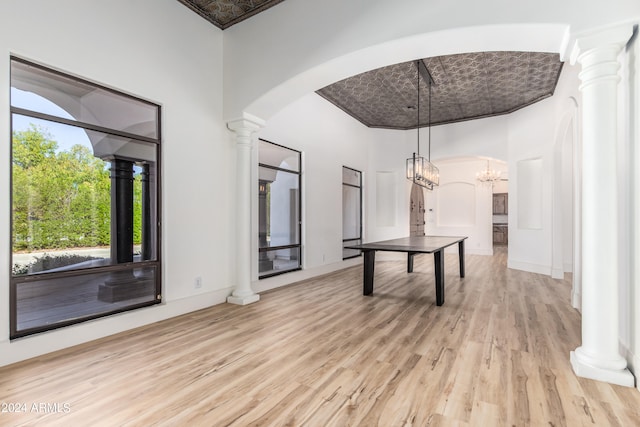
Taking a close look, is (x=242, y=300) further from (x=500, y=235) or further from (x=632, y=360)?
(x=500, y=235)

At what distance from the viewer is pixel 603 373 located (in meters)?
2.04

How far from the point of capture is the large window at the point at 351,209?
23.0ft

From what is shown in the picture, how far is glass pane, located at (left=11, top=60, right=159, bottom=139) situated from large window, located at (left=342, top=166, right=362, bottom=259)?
4316mm

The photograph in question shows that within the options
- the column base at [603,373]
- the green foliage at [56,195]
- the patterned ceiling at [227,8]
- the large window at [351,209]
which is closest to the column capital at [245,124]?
the patterned ceiling at [227,8]

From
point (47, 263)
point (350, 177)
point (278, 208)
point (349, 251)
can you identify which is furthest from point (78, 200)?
point (350, 177)

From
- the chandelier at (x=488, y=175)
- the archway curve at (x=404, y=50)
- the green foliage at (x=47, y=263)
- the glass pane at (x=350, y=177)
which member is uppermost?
the archway curve at (x=404, y=50)

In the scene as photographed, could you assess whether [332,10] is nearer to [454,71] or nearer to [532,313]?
[454,71]

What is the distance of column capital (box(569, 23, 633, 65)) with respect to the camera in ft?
6.61

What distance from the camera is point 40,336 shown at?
2426mm

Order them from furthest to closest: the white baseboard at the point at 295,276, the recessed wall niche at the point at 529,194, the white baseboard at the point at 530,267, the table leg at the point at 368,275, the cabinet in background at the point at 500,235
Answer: the cabinet in background at the point at 500,235 → the recessed wall niche at the point at 529,194 → the white baseboard at the point at 530,267 → the white baseboard at the point at 295,276 → the table leg at the point at 368,275

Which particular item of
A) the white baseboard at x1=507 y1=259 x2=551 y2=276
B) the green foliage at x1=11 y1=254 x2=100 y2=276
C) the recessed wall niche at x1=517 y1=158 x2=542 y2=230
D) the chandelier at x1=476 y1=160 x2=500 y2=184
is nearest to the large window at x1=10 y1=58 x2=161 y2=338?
the green foliage at x1=11 y1=254 x2=100 y2=276

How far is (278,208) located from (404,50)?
3.04 meters

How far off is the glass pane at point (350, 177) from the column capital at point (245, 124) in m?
3.13

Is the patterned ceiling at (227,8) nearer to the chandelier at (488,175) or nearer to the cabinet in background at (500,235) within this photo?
the chandelier at (488,175)
